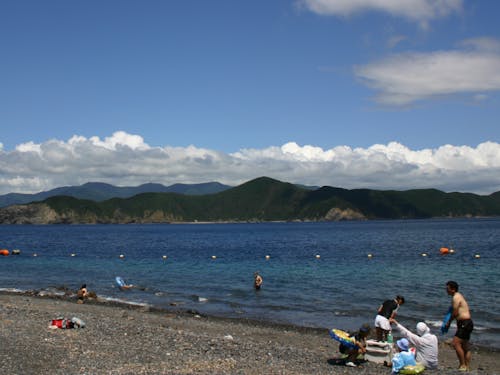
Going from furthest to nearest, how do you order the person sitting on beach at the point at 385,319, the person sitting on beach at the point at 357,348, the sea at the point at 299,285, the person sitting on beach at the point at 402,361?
1. the sea at the point at 299,285
2. the person sitting on beach at the point at 385,319
3. the person sitting on beach at the point at 357,348
4. the person sitting on beach at the point at 402,361

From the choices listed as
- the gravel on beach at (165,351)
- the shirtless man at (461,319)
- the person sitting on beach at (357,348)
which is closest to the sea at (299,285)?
the gravel on beach at (165,351)

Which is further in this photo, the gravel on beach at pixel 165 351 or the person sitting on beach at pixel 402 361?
the person sitting on beach at pixel 402 361

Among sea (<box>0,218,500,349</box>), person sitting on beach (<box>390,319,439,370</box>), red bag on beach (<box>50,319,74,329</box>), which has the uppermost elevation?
person sitting on beach (<box>390,319,439,370</box>)

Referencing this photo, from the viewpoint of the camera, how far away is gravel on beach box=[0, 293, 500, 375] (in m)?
14.5

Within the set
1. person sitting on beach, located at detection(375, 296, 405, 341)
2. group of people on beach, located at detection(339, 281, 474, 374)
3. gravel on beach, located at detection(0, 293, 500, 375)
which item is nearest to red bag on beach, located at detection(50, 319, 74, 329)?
gravel on beach, located at detection(0, 293, 500, 375)

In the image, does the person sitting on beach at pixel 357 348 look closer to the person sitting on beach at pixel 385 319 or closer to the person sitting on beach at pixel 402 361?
the person sitting on beach at pixel 402 361

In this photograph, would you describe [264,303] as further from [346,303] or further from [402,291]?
[402,291]

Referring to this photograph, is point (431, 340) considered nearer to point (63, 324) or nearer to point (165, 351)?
point (165, 351)

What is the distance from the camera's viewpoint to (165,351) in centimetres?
1667

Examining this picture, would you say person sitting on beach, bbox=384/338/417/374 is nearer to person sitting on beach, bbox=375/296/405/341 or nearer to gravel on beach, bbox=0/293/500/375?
gravel on beach, bbox=0/293/500/375

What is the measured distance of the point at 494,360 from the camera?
1997 cm

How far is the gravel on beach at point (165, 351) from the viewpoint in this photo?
14492 mm

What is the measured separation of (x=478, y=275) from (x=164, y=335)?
1498 inches

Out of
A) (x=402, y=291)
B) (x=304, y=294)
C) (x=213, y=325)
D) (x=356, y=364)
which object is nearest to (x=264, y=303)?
(x=304, y=294)
